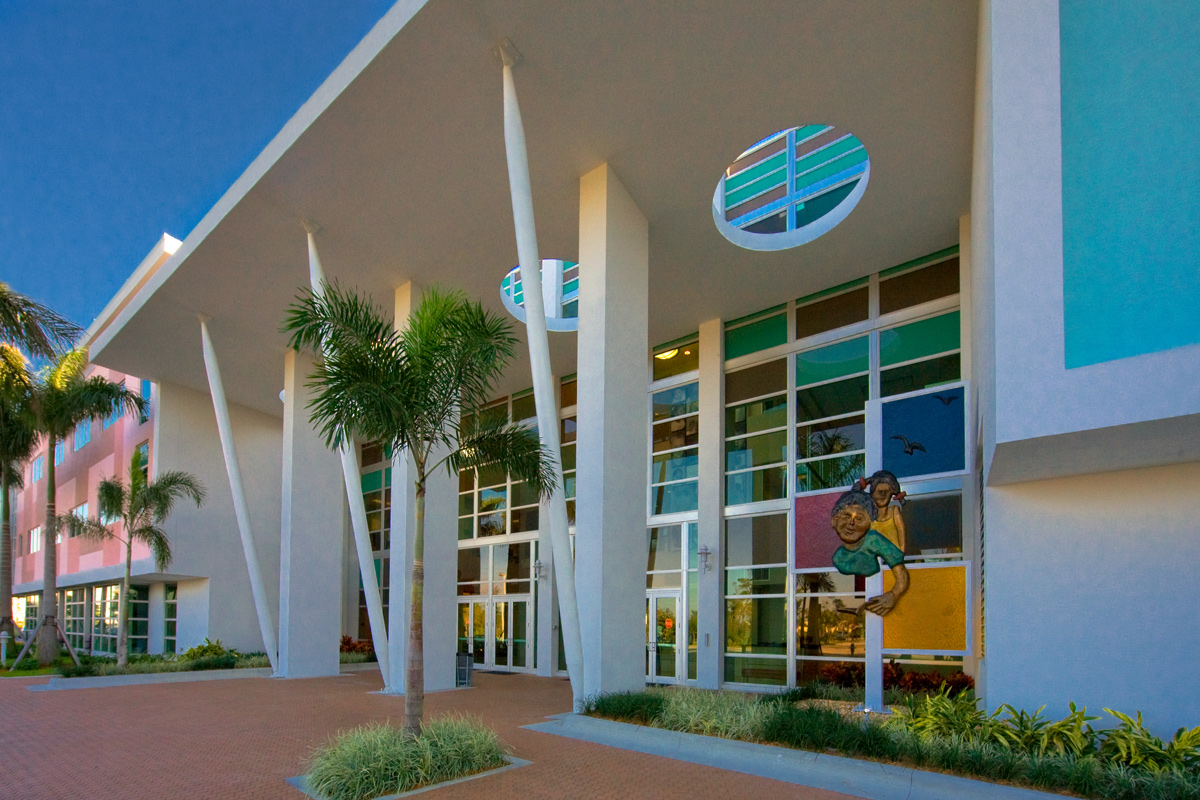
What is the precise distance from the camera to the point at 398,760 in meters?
8.05

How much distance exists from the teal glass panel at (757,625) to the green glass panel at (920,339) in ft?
18.3

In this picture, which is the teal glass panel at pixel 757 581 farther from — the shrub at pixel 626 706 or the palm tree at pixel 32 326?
the palm tree at pixel 32 326

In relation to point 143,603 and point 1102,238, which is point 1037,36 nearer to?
point 1102,238

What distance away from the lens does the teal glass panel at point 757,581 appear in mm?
17266

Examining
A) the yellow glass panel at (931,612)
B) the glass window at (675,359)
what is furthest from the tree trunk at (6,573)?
the yellow glass panel at (931,612)

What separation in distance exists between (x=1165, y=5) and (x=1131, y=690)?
658 centimetres

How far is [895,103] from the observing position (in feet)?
38.0

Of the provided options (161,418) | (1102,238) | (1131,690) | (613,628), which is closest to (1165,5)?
(1102,238)

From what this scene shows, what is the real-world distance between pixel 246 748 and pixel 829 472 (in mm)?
11650

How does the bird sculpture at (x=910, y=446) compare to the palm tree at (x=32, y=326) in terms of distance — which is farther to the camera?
the palm tree at (x=32, y=326)

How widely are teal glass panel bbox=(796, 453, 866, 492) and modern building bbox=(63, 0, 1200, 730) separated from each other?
96 mm

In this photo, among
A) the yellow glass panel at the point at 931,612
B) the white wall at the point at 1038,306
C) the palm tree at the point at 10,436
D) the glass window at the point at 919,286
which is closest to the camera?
the white wall at the point at 1038,306

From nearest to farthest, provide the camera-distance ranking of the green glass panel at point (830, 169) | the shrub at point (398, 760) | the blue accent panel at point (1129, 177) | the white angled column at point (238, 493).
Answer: the blue accent panel at point (1129, 177), the shrub at point (398, 760), the green glass panel at point (830, 169), the white angled column at point (238, 493)

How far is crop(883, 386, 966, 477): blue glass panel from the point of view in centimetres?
1236
